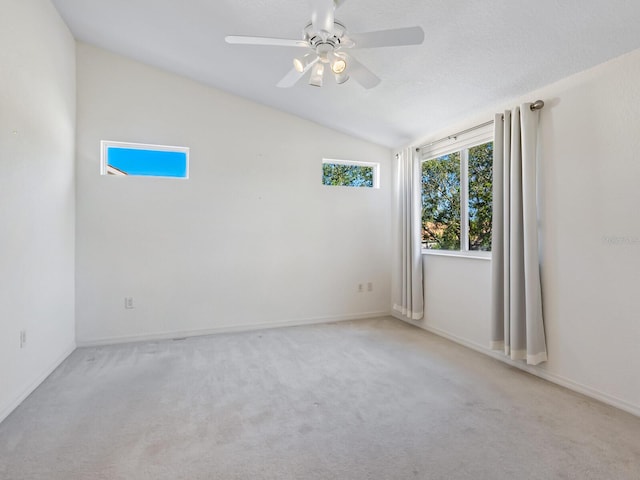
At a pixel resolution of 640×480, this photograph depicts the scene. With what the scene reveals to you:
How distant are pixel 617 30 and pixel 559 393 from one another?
7.93 feet

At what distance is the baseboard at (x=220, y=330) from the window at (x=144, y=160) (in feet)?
5.89

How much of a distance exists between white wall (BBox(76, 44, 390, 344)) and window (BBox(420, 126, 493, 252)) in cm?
80

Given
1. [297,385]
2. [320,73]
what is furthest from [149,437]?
[320,73]

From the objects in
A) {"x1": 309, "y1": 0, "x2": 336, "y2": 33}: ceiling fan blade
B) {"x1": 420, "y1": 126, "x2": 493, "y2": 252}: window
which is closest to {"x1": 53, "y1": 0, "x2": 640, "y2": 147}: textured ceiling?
{"x1": 420, "y1": 126, "x2": 493, "y2": 252}: window

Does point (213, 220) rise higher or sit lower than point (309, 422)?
higher

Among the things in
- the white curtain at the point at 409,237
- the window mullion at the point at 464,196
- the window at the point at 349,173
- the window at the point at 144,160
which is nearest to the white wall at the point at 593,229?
the window mullion at the point at 464,196

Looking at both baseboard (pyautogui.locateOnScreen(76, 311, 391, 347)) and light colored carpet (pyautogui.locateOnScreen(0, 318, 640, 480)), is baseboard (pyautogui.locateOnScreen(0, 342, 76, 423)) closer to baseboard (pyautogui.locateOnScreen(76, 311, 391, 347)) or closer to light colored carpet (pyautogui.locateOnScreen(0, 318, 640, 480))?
light colored carpet (pyautogui.locateOnScreen(0, 318, 640, 480))

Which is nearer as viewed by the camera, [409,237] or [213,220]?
[213,220]

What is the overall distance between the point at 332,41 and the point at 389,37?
12.7 inches

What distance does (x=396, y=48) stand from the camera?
8.47ft

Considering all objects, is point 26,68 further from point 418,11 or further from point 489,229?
point 489,229

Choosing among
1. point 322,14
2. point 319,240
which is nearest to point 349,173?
point 319,240

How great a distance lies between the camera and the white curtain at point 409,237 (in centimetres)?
413

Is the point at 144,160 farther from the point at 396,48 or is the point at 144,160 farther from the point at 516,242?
the point at 516,242
